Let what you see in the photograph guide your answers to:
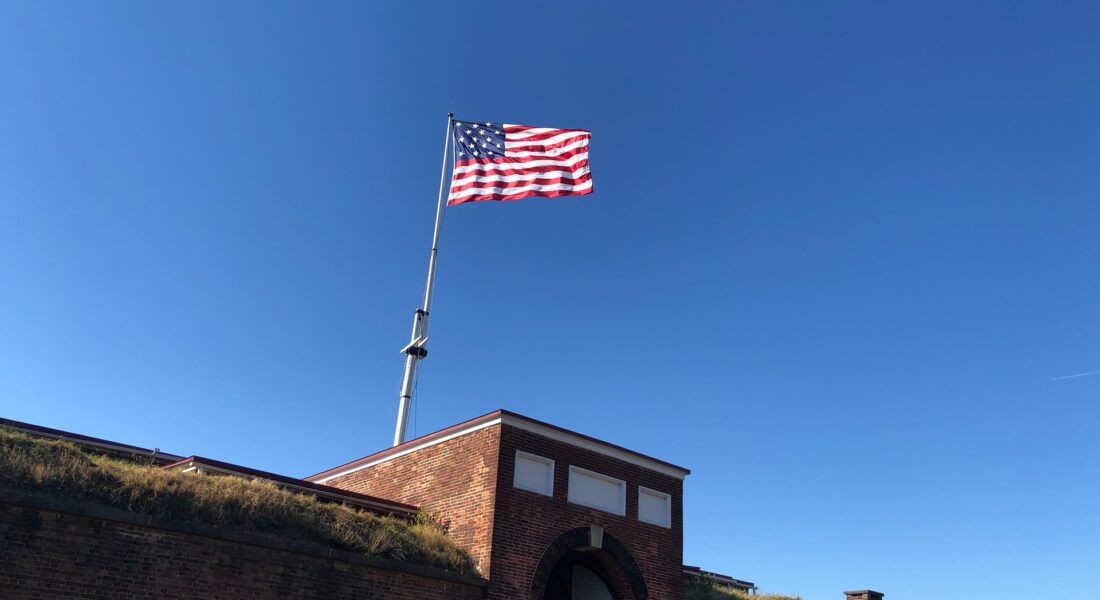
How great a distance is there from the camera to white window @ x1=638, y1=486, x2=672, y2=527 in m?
22.2

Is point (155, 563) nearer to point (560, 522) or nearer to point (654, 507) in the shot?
point (560, 522)

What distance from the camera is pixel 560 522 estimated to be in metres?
20.2

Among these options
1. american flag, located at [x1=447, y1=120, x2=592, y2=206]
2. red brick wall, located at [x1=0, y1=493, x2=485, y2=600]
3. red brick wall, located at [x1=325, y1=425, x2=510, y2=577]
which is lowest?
red brick wall, located at [x1=0, y1=493, x2=485, y2=600]

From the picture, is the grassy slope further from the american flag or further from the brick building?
the american flag

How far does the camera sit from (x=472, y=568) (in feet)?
61.4

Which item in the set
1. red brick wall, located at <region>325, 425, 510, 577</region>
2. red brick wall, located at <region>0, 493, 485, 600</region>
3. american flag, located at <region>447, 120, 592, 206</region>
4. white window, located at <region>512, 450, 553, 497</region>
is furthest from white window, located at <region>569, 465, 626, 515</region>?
american flag, located at <region>447, 120, 592, 206</region>

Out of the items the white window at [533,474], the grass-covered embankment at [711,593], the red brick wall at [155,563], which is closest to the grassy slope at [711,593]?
the grass-covered embankment at [711,593]

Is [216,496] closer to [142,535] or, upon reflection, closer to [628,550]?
[142,535]

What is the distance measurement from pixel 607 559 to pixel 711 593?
22.7 feet

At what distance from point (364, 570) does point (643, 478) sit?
331 inches

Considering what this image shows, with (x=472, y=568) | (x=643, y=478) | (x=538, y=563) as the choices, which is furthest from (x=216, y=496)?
(x=643, y=478)

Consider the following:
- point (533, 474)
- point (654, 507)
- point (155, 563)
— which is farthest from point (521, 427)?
point (155, 563)

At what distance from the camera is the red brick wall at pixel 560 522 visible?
18922mm

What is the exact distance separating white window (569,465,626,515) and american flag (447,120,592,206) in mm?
8594
